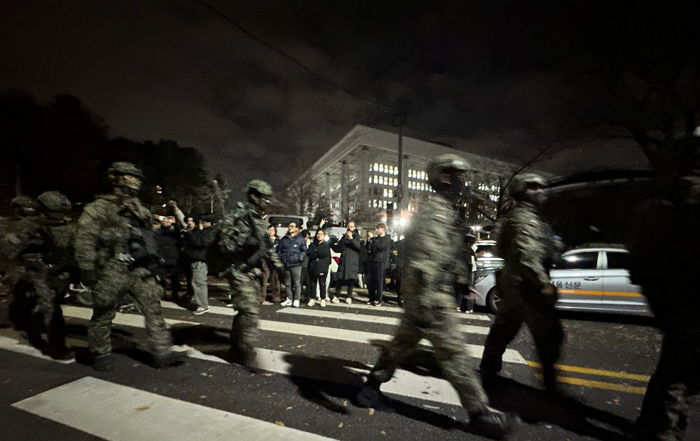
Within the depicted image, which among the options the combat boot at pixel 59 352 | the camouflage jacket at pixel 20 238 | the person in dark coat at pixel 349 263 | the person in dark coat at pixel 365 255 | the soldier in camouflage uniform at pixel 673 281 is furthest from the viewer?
the person in dark coat at pixel 365 255

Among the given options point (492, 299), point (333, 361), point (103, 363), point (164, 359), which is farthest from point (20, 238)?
point (492, 299)

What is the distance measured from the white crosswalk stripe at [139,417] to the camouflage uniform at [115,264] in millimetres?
592

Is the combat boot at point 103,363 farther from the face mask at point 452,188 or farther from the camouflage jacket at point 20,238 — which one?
the face mask at point 452,188

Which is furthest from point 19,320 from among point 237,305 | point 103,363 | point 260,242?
point 260,242

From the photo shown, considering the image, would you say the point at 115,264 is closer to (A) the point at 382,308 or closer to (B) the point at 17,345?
(B) the point at 17,345

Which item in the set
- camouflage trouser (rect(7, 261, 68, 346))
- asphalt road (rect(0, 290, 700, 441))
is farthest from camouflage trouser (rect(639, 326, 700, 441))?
camouflage trouser (rect(7, 261, 68, 346))

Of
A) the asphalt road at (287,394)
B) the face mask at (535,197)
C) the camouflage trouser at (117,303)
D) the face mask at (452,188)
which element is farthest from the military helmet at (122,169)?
the face mask at (535,197)

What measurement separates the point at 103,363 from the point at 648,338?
771 cm

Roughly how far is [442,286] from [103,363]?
11.8ft

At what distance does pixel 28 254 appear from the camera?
15.0 ft

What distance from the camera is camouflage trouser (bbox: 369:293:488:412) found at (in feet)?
8.45

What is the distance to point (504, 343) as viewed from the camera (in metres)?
3.65

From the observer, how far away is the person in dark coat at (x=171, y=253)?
8.29 meters

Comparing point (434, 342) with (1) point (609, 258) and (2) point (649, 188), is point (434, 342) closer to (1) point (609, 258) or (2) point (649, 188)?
(2) point (649, 188)
